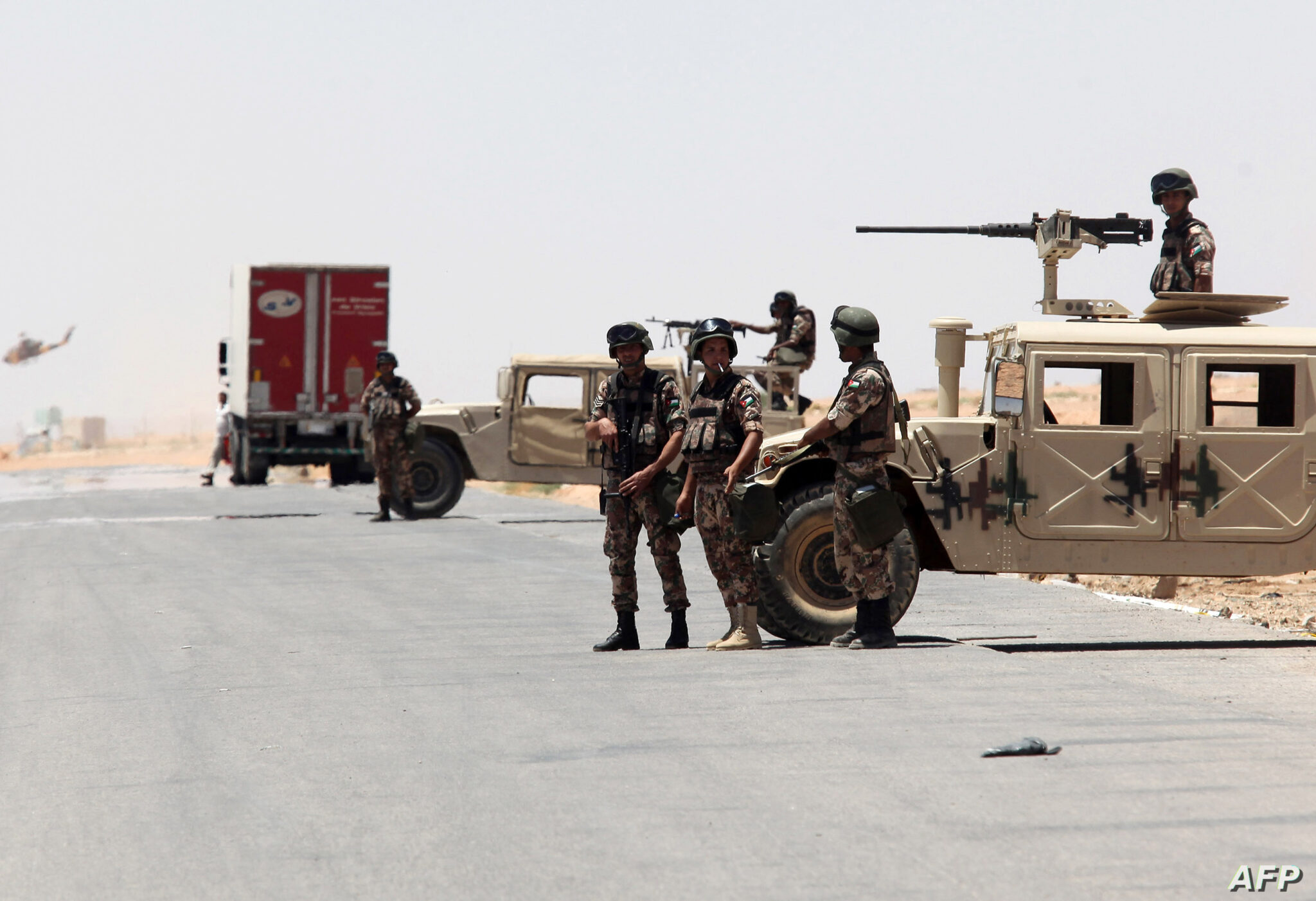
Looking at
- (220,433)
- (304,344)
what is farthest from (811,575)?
(220,433)

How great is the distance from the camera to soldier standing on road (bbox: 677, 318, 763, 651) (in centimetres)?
Answer: 827

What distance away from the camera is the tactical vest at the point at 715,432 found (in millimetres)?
8266

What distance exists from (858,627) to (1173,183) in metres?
3.48

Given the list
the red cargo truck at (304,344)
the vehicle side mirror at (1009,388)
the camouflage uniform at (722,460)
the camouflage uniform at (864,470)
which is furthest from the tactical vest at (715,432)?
the red cargo truck at (304,344)

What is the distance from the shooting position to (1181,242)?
32.0 ft

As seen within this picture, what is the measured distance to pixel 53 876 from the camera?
4496 mm

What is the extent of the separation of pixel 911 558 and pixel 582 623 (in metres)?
2.25

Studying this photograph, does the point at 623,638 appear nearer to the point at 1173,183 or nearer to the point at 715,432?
the point at 715,432

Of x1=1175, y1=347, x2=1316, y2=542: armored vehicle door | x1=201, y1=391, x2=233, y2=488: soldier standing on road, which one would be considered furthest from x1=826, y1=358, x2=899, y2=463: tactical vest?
x1=201, y1=391, x2=233, y2=488: soldier standing on road

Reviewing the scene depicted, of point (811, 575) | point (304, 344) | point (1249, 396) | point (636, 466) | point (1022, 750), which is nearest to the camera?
point (1022, 750)

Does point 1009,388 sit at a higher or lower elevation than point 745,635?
higher

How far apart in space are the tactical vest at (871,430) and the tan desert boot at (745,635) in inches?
36.2

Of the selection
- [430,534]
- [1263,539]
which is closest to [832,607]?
[1263,539]

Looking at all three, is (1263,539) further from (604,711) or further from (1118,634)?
(604,711)
